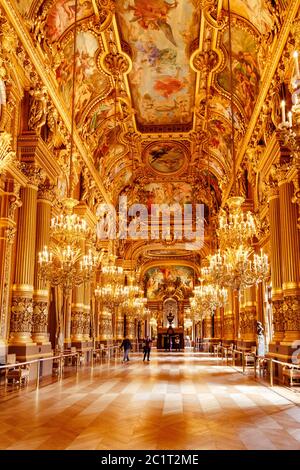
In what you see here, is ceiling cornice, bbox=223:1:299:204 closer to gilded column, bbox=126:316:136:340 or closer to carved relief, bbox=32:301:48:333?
carved relief, bbox=32:301:48:333

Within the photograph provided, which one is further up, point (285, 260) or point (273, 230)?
point (273, 230)

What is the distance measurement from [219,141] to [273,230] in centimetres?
909

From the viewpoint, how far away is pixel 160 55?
15984 mm

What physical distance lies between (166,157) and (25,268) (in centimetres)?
1426

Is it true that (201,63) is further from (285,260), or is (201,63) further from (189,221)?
(189,221)

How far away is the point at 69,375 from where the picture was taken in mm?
12805

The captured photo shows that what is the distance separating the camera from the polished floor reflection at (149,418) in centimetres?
504

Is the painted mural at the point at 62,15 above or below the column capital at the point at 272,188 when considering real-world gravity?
above

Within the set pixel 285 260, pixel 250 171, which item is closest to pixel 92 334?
pixel 250 171

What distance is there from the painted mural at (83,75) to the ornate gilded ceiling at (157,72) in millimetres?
38

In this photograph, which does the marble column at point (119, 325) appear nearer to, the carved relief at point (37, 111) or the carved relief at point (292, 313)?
the carved relief at point (37, 111)

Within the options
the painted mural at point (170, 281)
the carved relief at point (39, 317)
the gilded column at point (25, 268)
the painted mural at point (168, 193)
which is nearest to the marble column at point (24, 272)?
the gilded column at point (25, 268)

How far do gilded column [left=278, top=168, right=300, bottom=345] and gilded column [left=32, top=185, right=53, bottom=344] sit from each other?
21.8 feet

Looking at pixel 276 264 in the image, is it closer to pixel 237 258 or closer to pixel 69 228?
pixel 237 258
